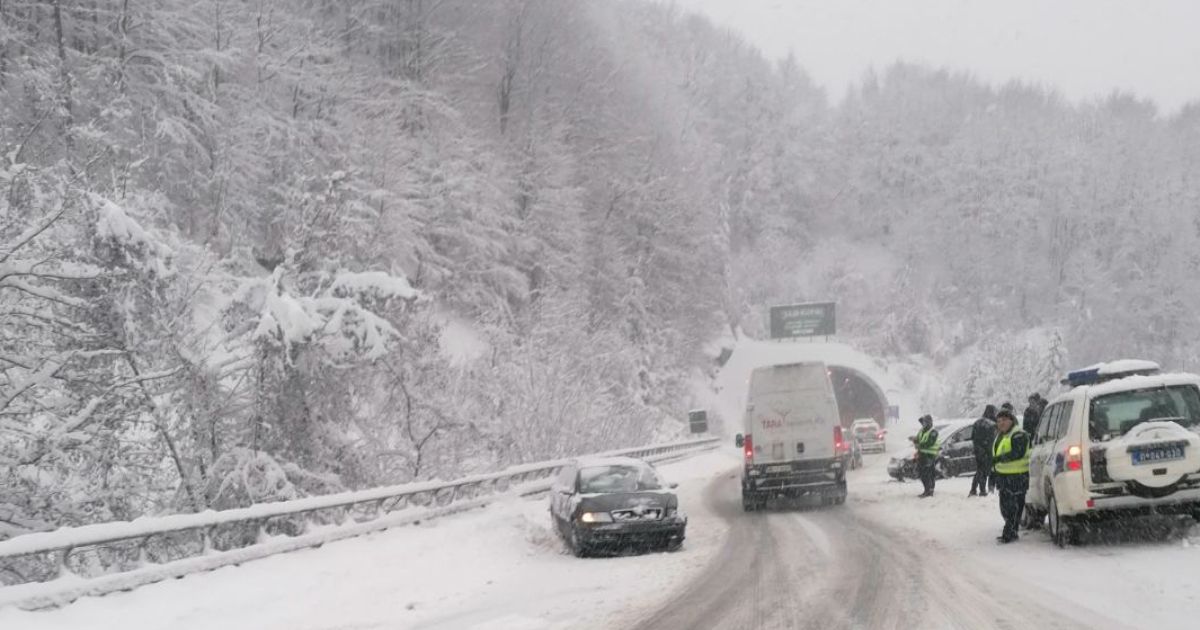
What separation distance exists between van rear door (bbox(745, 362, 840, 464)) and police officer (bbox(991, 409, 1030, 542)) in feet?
23.7

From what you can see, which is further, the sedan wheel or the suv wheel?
the sedan wheel

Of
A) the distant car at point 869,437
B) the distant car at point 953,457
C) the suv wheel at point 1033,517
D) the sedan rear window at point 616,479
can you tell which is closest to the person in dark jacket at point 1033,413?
the suv wheel at point 1033,517

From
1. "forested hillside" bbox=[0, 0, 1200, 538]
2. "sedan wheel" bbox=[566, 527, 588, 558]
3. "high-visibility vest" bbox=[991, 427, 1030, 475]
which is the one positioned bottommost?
"sedan wheel" bbox=[566, 527, 588, 558]

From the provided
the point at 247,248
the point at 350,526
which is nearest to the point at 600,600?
the point at 350,526

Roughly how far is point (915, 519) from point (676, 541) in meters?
4.93

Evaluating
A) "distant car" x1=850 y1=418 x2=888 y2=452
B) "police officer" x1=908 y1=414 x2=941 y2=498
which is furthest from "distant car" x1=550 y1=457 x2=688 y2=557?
"distant car" x1=850 y1=418 x2=888 y2=452

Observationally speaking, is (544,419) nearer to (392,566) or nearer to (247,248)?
(247,248)

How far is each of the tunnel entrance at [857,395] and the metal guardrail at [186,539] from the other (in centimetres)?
6165

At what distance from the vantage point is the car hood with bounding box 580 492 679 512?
14227mm

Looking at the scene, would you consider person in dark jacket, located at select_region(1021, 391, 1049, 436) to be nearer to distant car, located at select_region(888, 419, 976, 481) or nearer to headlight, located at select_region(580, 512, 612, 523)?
distant car, located at select_region(888, 419, 976, 481)

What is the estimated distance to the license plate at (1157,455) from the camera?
10.6m

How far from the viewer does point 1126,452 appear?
1079 cm

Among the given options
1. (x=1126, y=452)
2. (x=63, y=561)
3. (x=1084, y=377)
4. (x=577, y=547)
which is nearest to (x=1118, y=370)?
(x=1084, y=377)

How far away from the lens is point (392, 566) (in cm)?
1257
